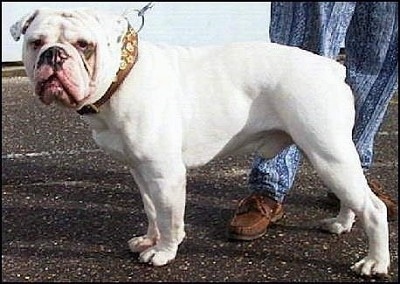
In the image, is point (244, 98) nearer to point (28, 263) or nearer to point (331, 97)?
point (331, 97)

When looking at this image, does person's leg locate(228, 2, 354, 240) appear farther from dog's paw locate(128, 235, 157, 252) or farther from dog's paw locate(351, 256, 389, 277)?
dog's paw locate(351, 256, 389, 277)

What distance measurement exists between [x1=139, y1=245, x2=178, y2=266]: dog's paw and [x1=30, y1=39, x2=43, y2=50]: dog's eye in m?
0.96

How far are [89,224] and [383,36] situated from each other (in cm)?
152

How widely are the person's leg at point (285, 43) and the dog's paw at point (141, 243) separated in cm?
36

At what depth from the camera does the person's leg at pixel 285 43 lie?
349cm

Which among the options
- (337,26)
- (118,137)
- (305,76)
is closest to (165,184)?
(118,137)

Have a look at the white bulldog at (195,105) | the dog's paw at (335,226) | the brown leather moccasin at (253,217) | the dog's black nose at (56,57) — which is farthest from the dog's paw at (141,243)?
the dog's black nose at (56,57)

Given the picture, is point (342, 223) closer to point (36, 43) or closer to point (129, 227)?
point (129, 227)

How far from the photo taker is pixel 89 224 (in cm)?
375

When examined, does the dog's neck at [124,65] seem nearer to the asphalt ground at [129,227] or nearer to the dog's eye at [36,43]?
the dog's eye at [36,43]

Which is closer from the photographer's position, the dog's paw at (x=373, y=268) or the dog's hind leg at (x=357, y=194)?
the dog's hind leg at (x=357, y=194)

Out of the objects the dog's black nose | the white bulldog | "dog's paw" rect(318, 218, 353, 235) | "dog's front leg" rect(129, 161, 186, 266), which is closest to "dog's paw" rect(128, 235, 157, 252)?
"dog's front leg" rect(129, 161, 186, 266)

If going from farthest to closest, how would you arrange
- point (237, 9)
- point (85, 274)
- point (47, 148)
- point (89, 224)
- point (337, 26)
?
point (237, 9) < point (47, 148) < point (89, 224) < point (337, 26) < point (85, 274)

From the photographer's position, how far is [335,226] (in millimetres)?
3607
